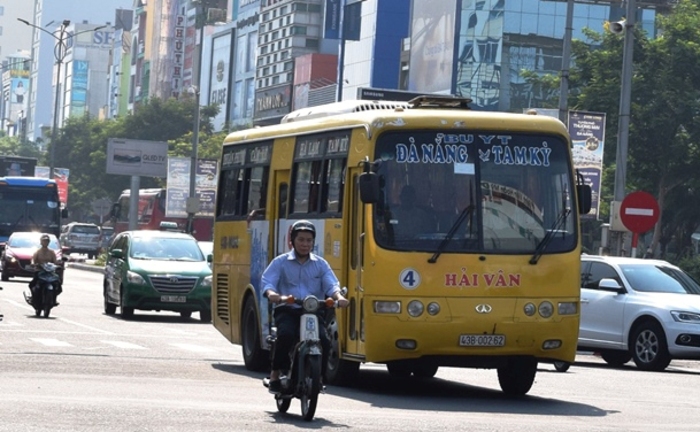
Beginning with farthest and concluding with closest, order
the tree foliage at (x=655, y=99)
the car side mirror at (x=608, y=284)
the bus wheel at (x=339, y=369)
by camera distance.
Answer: the tree foliage at (x=655, y=99)
the car side mirror at (x=608, y=284)
the bus wheel at (x=339, y=369)

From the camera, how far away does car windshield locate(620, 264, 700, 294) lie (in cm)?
2545

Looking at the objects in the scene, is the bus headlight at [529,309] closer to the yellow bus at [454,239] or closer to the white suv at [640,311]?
the yellow bus at [454,239]

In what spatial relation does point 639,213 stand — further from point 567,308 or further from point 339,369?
point 567,308

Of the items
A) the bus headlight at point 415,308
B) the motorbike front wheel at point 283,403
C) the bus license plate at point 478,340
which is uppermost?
the bus headlight at point 415,308

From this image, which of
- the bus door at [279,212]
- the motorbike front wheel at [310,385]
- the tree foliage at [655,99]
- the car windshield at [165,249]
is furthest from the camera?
the tree foliage at [655,99]

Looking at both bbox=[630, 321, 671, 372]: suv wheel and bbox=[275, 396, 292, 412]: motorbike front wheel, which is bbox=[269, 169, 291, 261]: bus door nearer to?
bbox=[275, 396, 292, 412]: motorbike front wheel

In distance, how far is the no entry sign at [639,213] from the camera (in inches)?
1236

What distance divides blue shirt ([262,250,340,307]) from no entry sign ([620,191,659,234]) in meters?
17.6

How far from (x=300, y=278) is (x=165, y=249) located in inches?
776

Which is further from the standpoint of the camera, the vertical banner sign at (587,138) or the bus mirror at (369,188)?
the vertical banner sign at (587,138)

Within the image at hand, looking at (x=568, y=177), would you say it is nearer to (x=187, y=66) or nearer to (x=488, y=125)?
(x=488, y=125)

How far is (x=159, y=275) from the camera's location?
106 ft

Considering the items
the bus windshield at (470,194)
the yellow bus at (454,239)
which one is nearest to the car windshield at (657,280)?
the yellow bus at (454,239)

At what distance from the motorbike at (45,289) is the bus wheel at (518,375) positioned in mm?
14903
